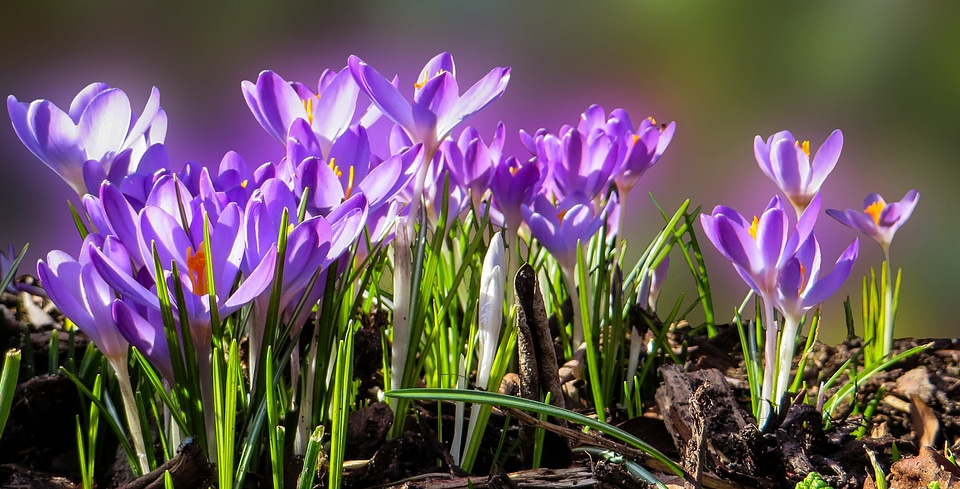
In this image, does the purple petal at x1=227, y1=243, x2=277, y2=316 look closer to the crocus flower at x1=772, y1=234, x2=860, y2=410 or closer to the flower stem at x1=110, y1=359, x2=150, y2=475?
the flower stem at x1=110, y1=359, x2=150, y2=475

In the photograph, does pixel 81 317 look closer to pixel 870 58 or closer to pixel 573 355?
pixel 573 355

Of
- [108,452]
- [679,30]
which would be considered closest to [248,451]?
[108,452]

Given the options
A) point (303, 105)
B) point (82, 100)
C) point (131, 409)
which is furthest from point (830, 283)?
point (82, 100)

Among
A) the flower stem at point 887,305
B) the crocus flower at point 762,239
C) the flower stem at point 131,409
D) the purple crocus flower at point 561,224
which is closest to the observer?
the flower stem at point 131,409

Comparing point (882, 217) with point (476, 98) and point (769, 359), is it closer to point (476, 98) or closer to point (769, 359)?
point (769, 359)

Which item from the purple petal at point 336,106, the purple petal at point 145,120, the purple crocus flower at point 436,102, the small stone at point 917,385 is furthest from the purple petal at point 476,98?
the small stone at point 917,385

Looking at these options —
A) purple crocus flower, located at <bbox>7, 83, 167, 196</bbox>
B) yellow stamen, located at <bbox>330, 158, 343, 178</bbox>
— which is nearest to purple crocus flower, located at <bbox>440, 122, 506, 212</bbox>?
yellow stamen, located at <bbox>330, 158, 343, 178</bbox>

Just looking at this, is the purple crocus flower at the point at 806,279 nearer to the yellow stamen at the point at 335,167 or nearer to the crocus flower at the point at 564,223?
the crocus flower at the point at 564,223
